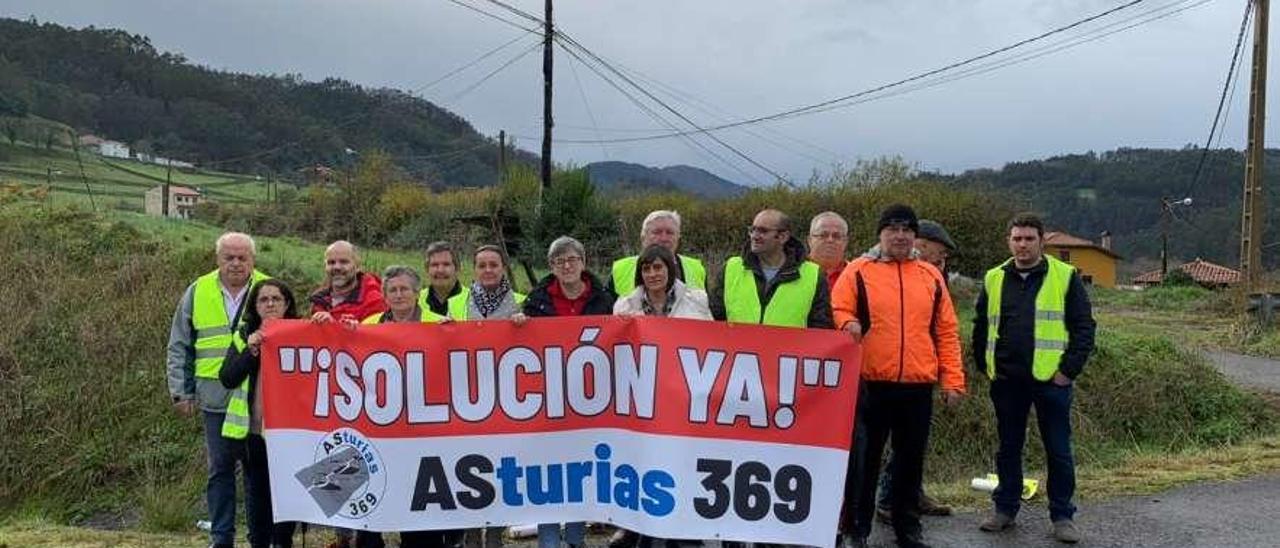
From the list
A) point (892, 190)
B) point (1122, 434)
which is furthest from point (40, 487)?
point (892, 190)

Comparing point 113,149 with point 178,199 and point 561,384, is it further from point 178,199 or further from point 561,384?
point 561,384

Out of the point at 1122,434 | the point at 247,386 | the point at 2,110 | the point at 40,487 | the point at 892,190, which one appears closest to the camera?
the point at 247,386

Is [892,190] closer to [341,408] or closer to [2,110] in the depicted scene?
[341,408]

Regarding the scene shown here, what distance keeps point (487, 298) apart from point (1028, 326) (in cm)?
316

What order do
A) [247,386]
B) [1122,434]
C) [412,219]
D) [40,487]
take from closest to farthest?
[247,386] → [40,487] → [1122,434] → [412,219]

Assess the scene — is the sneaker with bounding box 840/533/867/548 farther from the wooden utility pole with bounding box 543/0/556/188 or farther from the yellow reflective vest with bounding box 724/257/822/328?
the wooden utility pole with bounding box 543/0/556/188

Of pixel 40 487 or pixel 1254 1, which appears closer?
pixel 40 487

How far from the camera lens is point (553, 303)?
4.95 m

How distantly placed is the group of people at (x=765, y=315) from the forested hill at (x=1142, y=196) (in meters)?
61.1

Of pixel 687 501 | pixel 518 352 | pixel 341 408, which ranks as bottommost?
pixel 687 501

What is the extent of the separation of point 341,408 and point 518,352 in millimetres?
978

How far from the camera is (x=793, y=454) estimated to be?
15.5 feet

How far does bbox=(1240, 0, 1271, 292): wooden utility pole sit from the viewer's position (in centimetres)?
2138

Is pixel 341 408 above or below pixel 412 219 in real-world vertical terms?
below
